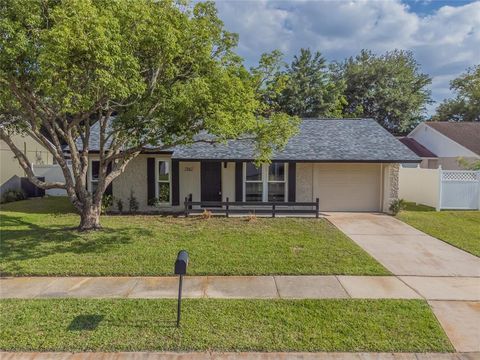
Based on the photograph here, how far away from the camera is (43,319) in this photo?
4.98m

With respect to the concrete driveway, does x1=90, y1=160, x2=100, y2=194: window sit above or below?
above

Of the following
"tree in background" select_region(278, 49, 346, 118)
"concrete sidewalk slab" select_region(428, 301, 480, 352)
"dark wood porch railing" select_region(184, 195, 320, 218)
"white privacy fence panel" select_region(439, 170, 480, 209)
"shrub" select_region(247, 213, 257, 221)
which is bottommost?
"concrete sidewalk slab" select_region(428, 301, 480, 352)

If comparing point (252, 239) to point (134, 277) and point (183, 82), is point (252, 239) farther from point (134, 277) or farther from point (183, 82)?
point (183, 82)

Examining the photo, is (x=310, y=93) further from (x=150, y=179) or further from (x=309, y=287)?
(x=309, y=287)

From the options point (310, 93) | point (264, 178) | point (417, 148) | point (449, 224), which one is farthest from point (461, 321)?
point (310, 93)

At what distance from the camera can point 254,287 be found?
635 cm

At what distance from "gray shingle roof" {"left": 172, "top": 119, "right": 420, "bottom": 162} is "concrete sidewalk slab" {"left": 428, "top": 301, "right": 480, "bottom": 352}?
910 cm

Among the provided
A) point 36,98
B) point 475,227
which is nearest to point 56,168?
point 36,98

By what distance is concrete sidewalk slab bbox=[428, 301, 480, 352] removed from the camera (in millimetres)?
4508

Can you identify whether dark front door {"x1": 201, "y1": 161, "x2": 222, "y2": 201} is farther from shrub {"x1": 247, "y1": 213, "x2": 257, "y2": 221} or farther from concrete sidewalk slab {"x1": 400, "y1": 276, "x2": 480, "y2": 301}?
concrete sidewalk slab {"x1": 400, "y1": 276, "x2": 480, "y2": 301}

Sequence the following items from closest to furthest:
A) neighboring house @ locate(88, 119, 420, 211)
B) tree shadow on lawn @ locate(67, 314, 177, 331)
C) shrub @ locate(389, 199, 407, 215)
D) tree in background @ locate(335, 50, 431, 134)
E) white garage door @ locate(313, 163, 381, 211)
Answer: tree shadow on lawn @ locate(67, 314, 177, 331) < shrub @ locate(389, 199, 407, 215) < neighboring house @ locate(88, 119, 420, 211) < white garage door @ locate(313, 163, 381, 211) < tree in background @ locate(335, 50, 431, 134)

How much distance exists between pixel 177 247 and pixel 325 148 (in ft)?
29.4

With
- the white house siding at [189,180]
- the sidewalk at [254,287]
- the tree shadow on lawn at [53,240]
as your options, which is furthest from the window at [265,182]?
the sidewalk at [254,287]

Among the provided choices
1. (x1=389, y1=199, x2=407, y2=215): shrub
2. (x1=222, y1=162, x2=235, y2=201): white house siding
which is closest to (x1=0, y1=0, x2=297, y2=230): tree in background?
(x1=222, y1=162, x2=235, y2=201): white house siding
